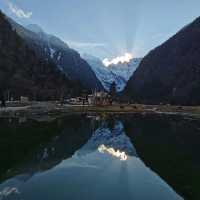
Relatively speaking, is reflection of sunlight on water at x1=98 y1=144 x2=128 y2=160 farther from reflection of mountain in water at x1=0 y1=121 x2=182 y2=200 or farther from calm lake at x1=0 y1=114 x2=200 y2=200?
reflection of mountain in water at x1=0 y1=121 x2=182 y2=200

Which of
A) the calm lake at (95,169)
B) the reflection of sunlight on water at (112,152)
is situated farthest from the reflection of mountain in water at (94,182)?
the reflection of sunlight on water at (112,152)

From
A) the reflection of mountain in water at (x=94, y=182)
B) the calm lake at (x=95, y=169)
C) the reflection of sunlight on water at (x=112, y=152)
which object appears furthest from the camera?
the reflection of sunlight on water at (x=112, y=152)

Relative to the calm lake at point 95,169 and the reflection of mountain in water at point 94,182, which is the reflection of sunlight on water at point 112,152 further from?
the reflection of mountain in water at point 94,182

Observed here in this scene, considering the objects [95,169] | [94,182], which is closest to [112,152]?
[95,169]

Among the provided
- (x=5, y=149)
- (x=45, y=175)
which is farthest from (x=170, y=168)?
(x=5, y=149)

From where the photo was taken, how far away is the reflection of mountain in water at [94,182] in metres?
30.9

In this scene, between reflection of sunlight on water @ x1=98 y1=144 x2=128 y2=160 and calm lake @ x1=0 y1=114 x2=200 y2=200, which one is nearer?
calm lake @ x1=0 y1=114 x2=200 y2=200

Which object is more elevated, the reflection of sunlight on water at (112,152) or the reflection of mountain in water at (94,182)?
the reflection of sunlight on water at (112,152)

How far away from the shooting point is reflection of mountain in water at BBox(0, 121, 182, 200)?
102ft

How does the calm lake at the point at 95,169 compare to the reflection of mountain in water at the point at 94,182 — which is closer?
the reflection of mountain in water at the point at 94,182

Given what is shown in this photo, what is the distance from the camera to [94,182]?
35750 mm

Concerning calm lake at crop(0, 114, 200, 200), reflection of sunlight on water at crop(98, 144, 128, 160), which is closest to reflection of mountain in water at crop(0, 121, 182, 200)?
calm lake at crop(0, 114, 200, 200)

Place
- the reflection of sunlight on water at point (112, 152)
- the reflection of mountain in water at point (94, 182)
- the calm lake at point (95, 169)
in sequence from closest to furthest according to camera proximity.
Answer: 1. the reflection of mountain in water at point (94, 182)
2. the calm lake at point (95, 169)
3. the reflection of sunlight on water at point (112, 152)

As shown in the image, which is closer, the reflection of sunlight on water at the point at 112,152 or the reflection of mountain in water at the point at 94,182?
the reflection of mountain in water at the point at 94,182
